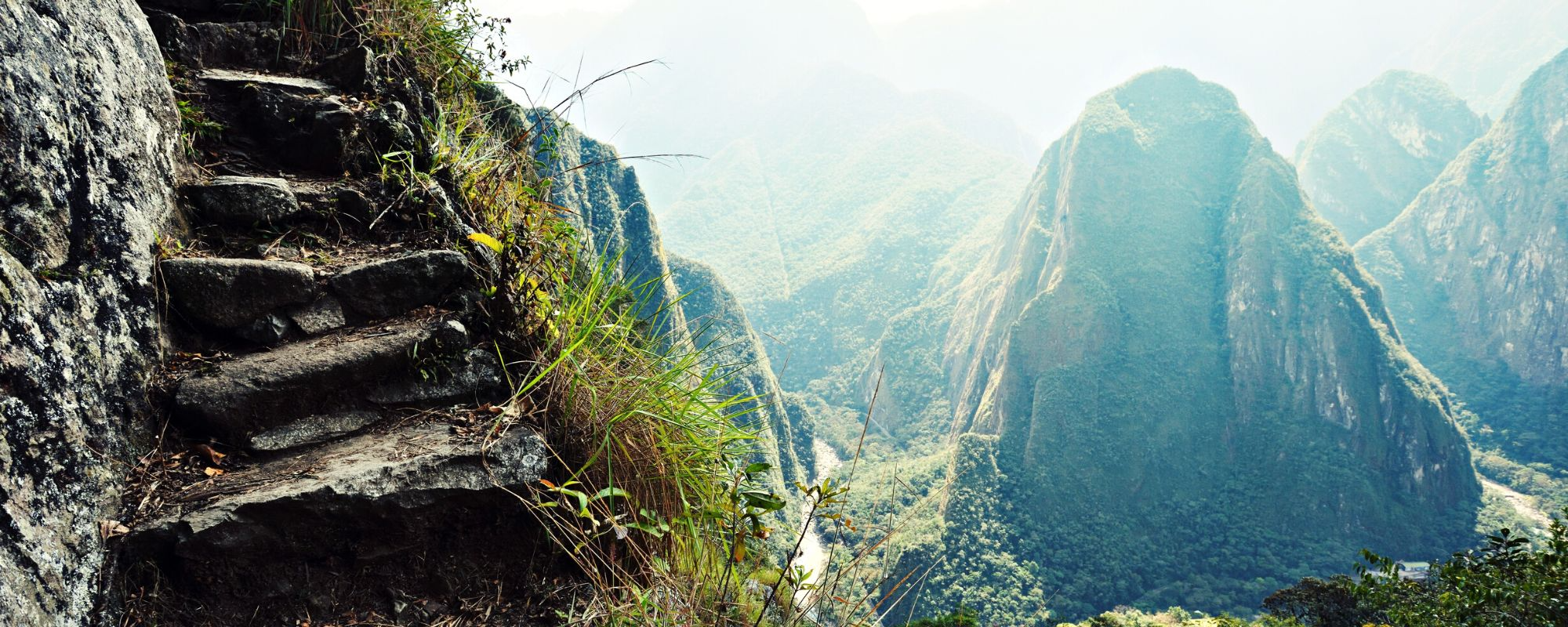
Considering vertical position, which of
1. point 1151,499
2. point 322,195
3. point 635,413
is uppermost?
point 322,195

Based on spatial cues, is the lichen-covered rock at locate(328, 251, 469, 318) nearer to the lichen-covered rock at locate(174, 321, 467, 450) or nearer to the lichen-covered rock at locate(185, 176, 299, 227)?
the lichen-covered rock at locate(174, 321, 467, 450)

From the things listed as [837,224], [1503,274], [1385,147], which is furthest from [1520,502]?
[837,224]

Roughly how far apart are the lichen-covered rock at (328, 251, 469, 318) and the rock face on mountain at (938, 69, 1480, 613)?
65015 millimetres

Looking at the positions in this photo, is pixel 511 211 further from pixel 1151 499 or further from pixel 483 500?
pixel 1151 499

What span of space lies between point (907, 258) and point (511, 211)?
140 metres

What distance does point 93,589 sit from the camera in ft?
5.66

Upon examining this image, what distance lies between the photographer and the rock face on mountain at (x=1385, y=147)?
145875 millimetres

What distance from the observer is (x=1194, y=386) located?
283 ft

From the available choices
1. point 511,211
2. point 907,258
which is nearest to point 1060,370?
point 907,258

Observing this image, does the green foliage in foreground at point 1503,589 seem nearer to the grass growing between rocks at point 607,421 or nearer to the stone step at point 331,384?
the grass growing between rocks at point 607,421

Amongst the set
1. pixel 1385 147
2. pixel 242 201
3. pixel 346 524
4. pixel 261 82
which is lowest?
pixel 346 524

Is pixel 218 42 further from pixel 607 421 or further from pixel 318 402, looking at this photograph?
pixel 607 421

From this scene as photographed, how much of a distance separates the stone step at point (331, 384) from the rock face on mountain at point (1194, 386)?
65.0 meters

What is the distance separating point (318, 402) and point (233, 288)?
20.8 inches
